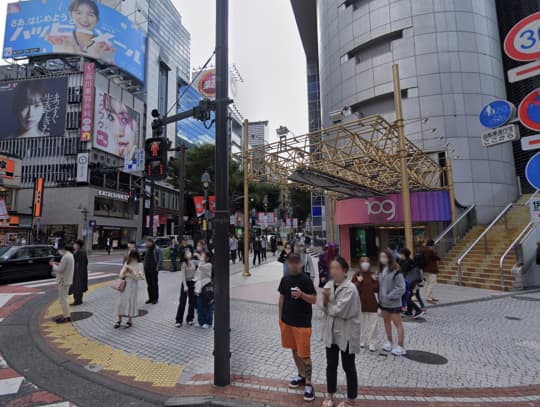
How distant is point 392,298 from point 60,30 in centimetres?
5128

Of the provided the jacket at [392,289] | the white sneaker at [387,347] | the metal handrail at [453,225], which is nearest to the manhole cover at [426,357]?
the white sneaker at [387,347]

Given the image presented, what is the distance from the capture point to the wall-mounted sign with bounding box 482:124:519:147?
4621mm

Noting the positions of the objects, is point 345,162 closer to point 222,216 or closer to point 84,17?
point 222,216

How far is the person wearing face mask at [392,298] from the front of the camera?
5027mm

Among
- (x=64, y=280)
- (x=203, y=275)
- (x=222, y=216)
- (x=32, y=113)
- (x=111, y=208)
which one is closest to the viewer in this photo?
(x=222, y=216)

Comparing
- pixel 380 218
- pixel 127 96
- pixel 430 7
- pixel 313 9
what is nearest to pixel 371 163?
pixel 380 218

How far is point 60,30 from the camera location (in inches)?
1548

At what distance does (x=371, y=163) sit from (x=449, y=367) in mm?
9643

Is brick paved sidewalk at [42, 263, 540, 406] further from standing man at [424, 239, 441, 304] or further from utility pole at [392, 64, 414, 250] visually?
utility pole at [392, 64, 414, 250]

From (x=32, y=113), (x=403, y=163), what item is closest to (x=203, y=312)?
(x=403, y=163)

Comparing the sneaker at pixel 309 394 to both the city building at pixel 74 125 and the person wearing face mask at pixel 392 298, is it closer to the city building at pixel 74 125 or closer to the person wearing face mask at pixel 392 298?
the person wearing face mask at pixel 392 298

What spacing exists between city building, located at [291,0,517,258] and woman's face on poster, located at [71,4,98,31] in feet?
124

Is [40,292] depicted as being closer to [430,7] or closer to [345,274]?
[345,274]

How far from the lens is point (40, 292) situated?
35.2 feet
